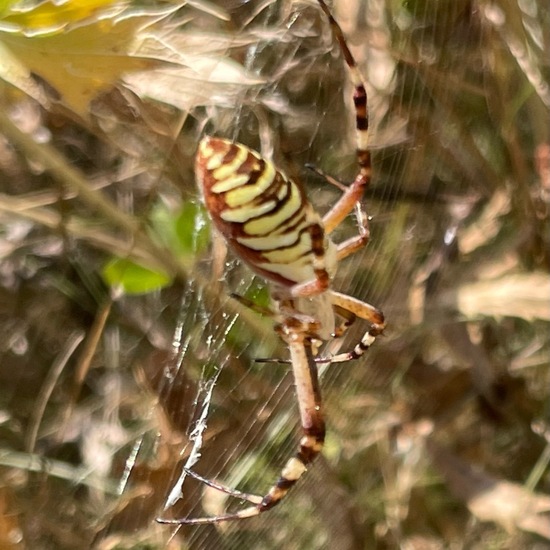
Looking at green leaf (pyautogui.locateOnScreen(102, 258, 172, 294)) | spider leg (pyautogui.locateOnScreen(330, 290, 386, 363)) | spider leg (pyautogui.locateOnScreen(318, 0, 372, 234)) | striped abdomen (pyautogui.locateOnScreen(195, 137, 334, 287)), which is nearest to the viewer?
striped abdomen (pyautogui.locateOnScreen(195, 137, 334, 287))

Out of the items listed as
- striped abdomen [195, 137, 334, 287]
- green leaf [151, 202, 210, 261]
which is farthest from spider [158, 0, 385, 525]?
green leaf [151, 202, 210, 261]

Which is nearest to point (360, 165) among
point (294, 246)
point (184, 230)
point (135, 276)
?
point (294, 246)

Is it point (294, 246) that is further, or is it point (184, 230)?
point (184, 230)

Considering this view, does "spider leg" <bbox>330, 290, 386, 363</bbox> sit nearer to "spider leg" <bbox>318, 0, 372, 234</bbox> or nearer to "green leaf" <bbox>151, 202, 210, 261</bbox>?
"spider leg" <bbox>318, 0, 372, 234</bbox>

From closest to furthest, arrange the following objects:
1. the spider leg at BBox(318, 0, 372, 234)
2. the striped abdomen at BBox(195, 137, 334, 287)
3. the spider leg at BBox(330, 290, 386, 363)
Answer: 1. the striped abdomen at BBox(195, 137, 334, 287)
2. the spider leg at BBox(318, 0, 372, 234)
3. the spider leg at BBox(330, 290, 386, 363)

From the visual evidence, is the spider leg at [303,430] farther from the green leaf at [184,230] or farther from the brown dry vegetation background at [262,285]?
the green leaf at [184,230]

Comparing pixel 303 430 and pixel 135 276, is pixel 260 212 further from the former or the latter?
pixel 135 276

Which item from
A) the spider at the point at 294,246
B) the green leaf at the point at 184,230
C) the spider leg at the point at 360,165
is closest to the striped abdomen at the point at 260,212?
the spider at the point at 294,246
